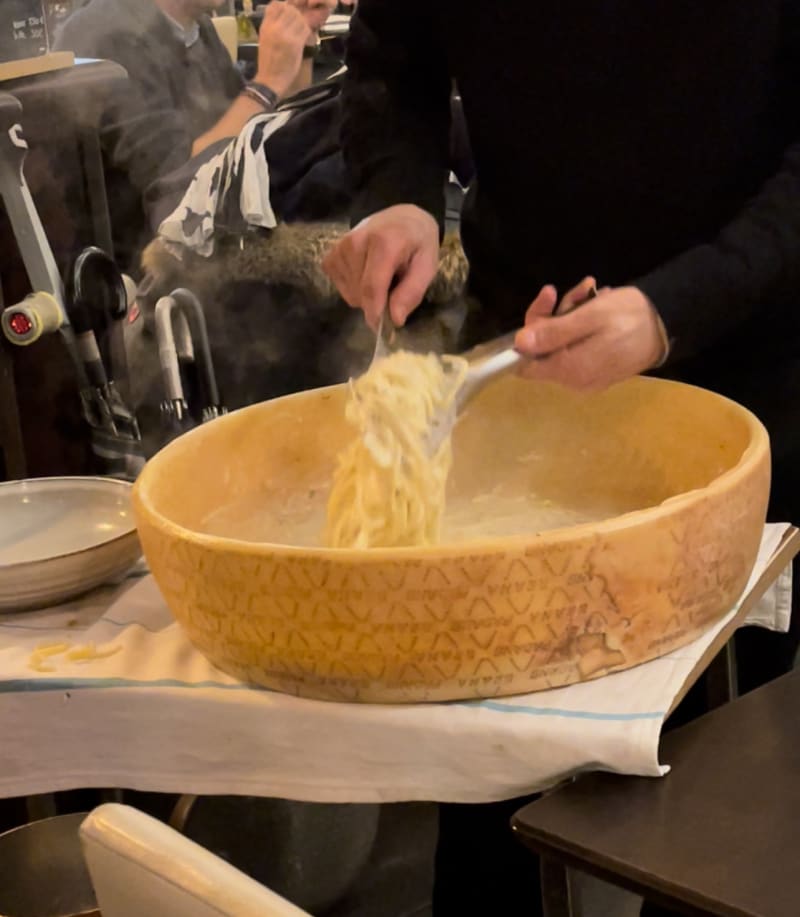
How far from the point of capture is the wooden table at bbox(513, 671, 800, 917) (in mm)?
671

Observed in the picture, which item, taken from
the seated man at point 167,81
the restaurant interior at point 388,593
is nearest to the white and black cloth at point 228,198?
the seated man at point 167,81

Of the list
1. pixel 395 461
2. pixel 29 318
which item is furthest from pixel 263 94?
pixel 395 461

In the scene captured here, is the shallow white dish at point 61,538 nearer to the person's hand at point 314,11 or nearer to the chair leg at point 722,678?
the chair leg at point 722,678

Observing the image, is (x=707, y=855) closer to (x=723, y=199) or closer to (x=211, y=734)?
(x=211, y=734)

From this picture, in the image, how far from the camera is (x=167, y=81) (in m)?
2.06

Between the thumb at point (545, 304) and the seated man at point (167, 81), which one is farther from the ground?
the seated man at point (167, 81)

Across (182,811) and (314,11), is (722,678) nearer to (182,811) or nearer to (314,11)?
(182,811)

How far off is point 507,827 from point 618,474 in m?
0.47

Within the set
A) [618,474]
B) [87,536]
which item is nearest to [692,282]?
[618,474]

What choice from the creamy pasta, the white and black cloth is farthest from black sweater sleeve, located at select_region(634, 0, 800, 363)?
the white and black cloth

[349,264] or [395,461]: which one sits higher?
[349,264]

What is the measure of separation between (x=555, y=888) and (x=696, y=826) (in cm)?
10

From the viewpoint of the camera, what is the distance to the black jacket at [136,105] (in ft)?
6.50

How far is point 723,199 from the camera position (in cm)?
121
